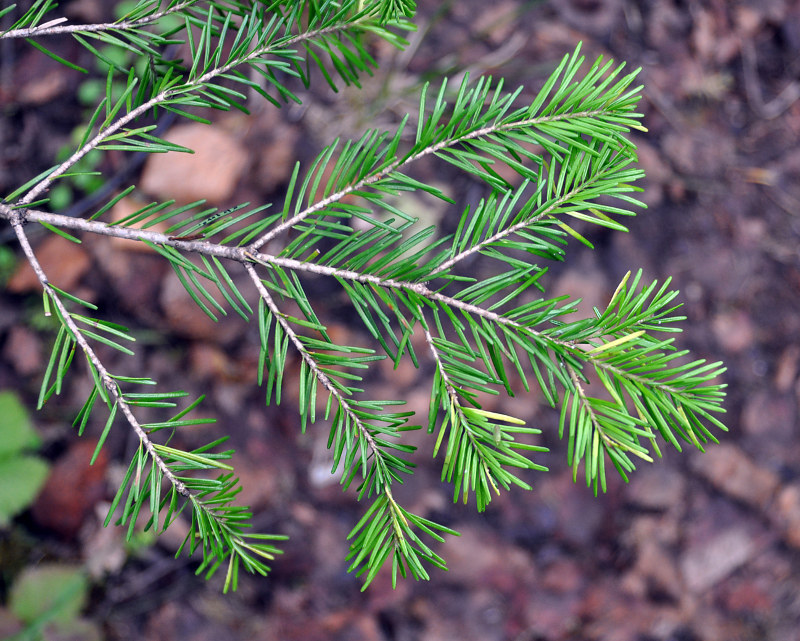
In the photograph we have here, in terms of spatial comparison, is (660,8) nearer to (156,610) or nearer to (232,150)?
(232,150)

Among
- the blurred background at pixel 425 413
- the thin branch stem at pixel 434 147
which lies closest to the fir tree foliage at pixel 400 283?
the thin branch stem at pixel 434 147

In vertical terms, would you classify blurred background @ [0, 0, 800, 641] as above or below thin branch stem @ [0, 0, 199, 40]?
below

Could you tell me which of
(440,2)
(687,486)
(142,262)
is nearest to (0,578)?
(142,262)

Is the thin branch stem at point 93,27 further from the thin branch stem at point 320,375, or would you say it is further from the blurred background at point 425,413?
the blurred background at point 425,413

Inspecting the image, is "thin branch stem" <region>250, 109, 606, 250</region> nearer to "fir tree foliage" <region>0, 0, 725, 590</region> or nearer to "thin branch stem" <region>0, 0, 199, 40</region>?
"fir tree foliage" <region>0, 0, 725, 590</region>

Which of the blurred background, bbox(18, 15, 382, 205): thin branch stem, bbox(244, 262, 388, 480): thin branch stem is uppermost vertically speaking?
bbox(18, 15, 382, 205): thin branch stem

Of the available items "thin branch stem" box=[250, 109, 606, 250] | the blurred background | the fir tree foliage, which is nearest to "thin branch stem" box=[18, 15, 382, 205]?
the fir tree foliage

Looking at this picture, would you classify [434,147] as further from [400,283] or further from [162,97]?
[162,97]

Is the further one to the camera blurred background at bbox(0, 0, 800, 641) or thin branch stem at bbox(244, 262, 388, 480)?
blurred background at bbox(0, 0, 800, 641)

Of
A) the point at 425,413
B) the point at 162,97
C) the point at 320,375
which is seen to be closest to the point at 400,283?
the point at 320,375
